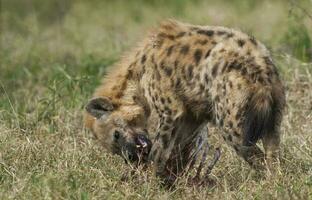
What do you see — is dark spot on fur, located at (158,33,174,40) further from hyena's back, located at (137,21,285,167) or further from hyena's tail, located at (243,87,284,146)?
hyena's tail, located at (243,87,284,146)

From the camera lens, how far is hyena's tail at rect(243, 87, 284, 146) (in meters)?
7.03

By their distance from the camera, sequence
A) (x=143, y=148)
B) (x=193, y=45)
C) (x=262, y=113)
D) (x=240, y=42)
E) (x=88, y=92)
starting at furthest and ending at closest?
1. (x=88, y=92)
2. (x=143, y=148)
3. (x=193, y=45)
4. (x=240, y=42)
5. (x=262, y=113)

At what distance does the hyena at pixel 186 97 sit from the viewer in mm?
7074

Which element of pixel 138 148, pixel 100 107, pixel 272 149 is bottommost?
pixel 138 148

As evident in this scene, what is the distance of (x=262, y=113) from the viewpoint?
7031 mm

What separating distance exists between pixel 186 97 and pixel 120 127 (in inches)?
28.1

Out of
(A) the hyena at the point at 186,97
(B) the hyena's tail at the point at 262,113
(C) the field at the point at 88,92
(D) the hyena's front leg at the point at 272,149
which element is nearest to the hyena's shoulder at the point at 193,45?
(A) the hyena at the point at 186,97

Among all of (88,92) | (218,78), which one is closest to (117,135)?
(218,78)

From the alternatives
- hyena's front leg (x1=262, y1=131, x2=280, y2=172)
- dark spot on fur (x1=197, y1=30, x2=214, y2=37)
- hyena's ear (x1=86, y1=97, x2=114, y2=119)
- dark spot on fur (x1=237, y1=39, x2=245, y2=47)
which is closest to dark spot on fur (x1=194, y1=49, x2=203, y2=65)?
dark spot on fur (x1=197, y1=30, x2=214, y2=37)

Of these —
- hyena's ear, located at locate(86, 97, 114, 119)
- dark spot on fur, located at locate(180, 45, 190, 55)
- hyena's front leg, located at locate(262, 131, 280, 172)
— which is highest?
dark spot on fur, located at locate(180, 45, 190, 55)

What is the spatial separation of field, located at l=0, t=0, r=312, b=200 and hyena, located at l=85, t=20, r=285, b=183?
0.23m

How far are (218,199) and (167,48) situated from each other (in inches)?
55.2

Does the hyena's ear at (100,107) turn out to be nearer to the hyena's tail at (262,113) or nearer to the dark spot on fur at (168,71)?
the dark spot on fur at (168,71)

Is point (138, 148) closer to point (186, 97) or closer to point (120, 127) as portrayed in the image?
point (120, 127)
